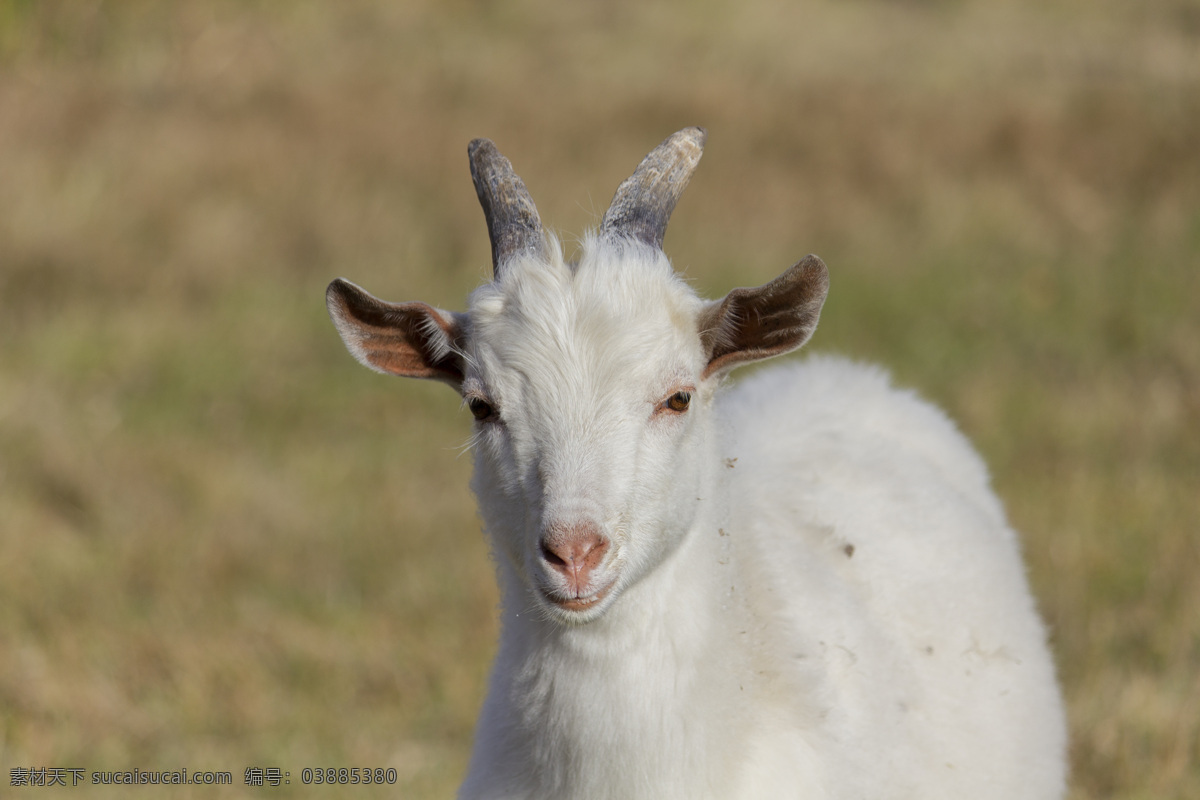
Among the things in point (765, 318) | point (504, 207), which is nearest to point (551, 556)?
point (765, 318)

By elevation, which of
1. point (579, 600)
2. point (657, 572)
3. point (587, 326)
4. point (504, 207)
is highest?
point (504, 207)

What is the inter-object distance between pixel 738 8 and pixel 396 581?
16.3 meters

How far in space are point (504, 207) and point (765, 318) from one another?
0.80m

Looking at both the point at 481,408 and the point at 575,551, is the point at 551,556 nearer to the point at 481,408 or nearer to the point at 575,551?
the point at 575,551

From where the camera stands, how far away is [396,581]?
23.0 ft

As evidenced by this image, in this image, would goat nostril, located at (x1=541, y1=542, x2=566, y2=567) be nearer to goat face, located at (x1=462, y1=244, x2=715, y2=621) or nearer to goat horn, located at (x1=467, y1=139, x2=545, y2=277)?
goat face, located at (x1=462, y1=244, x2=715, y2=621)

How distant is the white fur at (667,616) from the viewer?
125 inches

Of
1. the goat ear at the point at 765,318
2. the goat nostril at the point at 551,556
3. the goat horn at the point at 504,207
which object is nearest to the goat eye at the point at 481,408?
the goat horn at the point at 504,207

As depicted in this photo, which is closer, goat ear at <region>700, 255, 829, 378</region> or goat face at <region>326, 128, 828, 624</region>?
goat face at <region>326, 128, 828, 624</region>

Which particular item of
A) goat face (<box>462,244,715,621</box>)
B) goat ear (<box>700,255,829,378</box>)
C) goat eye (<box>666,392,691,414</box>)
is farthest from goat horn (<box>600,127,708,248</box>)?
goat eye (<box>666,392,691,414</box>)

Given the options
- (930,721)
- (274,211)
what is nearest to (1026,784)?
(930,721)

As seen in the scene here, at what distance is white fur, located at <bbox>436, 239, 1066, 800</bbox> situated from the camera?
319 centimetres

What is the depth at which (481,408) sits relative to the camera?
11.0 ft

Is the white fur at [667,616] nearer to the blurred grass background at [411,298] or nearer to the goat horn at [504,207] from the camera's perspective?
the goat horn at [504,207]
